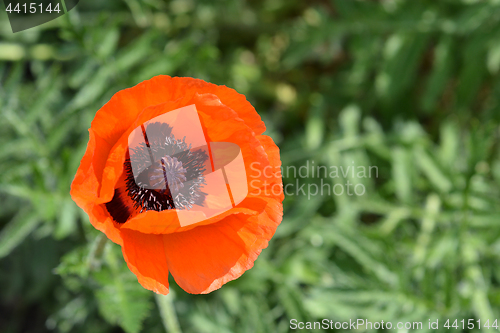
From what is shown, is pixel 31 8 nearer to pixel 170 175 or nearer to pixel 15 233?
pixel 15 233

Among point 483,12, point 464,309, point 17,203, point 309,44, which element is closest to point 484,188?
point 464,309

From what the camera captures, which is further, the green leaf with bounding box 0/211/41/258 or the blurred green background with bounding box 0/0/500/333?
the blurred green background with bounding box 0/0/500/333

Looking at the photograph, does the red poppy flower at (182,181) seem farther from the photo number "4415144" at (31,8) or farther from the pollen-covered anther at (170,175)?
the photo number "4415144" at (31,8)

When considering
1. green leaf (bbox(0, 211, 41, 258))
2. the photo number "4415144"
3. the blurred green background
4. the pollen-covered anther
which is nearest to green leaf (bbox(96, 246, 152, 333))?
the blurred green background

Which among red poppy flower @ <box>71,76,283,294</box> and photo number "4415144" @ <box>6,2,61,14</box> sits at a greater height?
photo number "4415144" @ <box>6,2,61,14</box>

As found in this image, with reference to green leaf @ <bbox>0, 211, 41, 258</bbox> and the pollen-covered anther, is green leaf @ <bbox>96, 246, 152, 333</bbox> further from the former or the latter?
the pollen-covered anther

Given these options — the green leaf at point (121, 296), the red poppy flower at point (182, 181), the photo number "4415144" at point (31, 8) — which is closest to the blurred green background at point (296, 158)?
the green leaf at point (121, 296)
